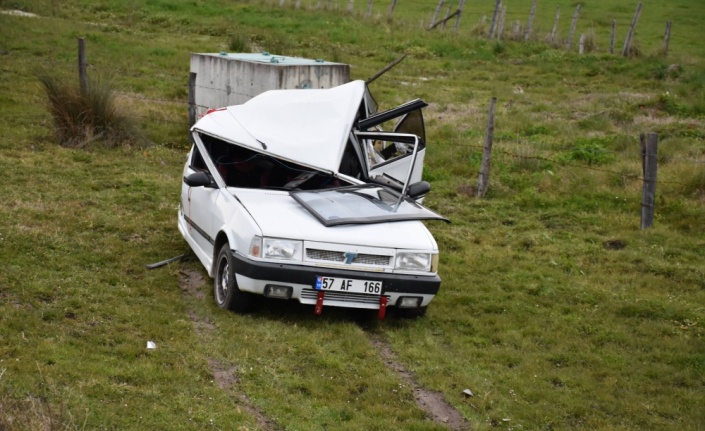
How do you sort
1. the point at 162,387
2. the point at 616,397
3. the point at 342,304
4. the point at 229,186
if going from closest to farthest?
the point at 162,387
the point at 616,397
the point at 342,304
the point at 229,186

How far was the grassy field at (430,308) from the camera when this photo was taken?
21.4 feet

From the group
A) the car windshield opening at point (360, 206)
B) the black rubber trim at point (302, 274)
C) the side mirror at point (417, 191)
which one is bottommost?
the black rubber trim at point (302, 274)

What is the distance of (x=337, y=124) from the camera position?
31.2ft

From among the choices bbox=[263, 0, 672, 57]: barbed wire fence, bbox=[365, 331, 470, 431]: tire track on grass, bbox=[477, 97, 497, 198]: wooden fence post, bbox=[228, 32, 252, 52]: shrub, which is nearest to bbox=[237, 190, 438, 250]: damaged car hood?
bbox=[365, 331, 470, 431]: tire track on grass

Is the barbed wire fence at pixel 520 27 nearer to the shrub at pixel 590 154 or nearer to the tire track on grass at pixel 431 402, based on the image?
the shrub at pixel 590 154

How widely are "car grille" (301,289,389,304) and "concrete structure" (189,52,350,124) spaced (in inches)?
326

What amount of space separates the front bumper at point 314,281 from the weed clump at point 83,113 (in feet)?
25.9

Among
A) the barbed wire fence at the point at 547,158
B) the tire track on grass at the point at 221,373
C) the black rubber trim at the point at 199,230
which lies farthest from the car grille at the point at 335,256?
the barbed wire fence at the point at 547,158

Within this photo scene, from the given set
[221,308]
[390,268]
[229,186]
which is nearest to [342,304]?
[390,268]

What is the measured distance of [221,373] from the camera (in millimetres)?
6926

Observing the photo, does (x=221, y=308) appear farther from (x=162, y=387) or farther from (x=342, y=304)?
(x=162, y=387)

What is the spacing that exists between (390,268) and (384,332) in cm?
61

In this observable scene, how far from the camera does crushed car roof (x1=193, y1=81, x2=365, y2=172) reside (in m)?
9.17

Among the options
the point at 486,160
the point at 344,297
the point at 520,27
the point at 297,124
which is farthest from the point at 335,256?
the point at 520,27
